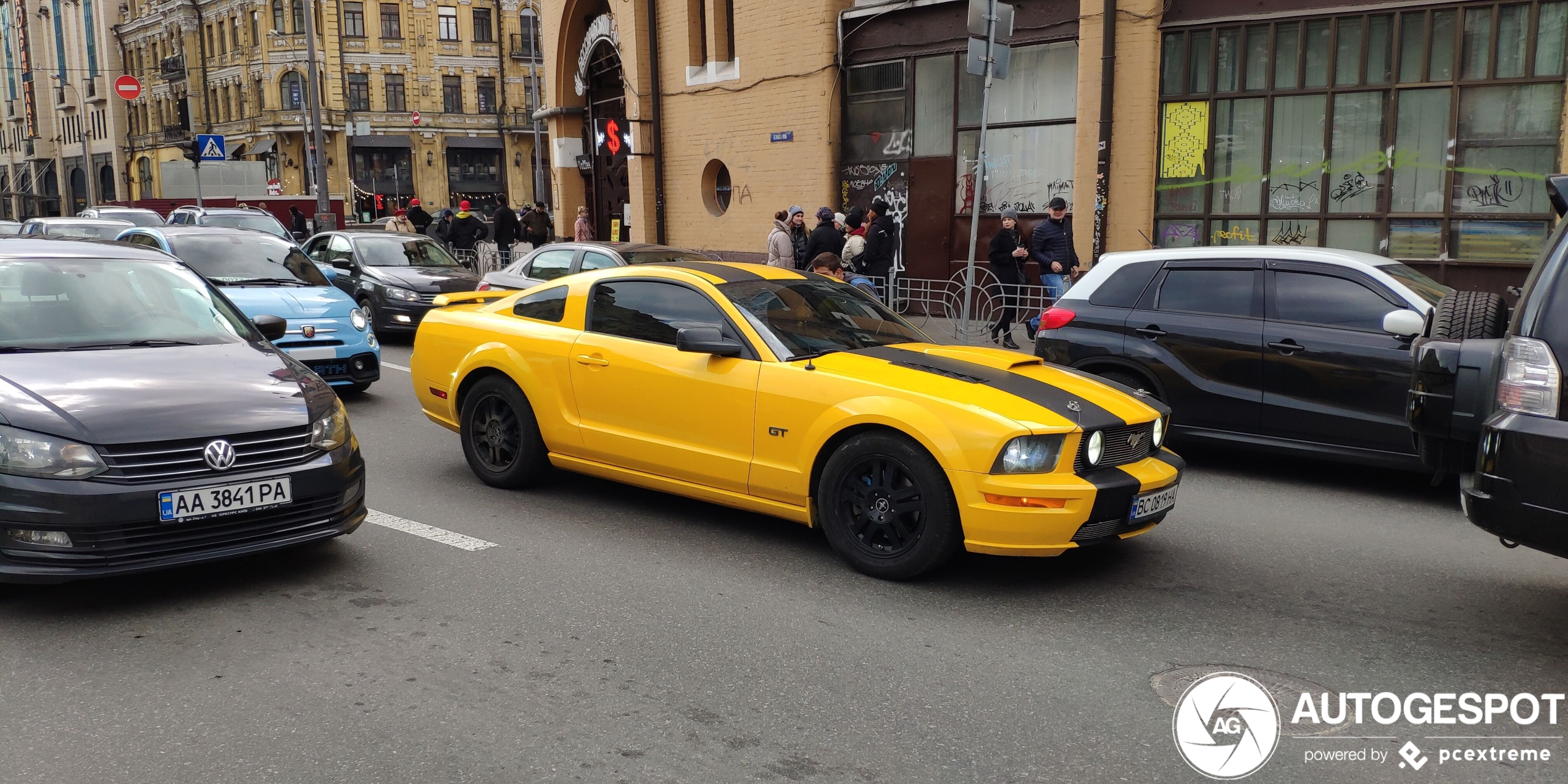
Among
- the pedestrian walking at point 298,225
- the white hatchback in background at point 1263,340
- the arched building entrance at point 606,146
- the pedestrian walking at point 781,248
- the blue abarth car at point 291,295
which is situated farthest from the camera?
the pedestrian walking at point 298,225

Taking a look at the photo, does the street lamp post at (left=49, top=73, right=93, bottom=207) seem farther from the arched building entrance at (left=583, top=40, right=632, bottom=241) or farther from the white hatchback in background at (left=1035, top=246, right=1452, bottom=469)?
the white hatchback in background at (left=1035, top=246, right=1452, bottom=469)

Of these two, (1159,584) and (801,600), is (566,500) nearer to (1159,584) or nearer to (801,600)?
(801,600)

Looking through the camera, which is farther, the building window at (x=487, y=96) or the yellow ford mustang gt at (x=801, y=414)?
the building window at (x=487, y=96)

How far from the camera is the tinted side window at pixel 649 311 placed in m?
6.45

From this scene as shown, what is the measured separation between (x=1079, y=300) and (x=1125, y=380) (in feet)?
2.32

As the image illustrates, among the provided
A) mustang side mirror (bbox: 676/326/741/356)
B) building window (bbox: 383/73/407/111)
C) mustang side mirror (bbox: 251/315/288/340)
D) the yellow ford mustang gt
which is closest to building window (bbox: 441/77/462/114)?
building window (bbox: 383/73/407/111)

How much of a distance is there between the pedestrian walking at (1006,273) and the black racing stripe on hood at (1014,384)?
7.82 meters

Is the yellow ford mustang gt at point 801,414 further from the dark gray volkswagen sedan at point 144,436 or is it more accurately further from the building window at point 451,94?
the building window at point 451,94

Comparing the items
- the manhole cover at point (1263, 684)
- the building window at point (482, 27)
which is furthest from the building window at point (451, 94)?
the manhole cover at point (1263, 684)

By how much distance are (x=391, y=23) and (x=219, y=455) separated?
65825 millimetres

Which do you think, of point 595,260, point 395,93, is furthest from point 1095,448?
point 395,93

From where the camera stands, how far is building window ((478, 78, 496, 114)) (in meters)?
66.7

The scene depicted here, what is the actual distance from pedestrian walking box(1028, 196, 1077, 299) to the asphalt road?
23.7 ft

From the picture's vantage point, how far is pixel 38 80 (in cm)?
9419
